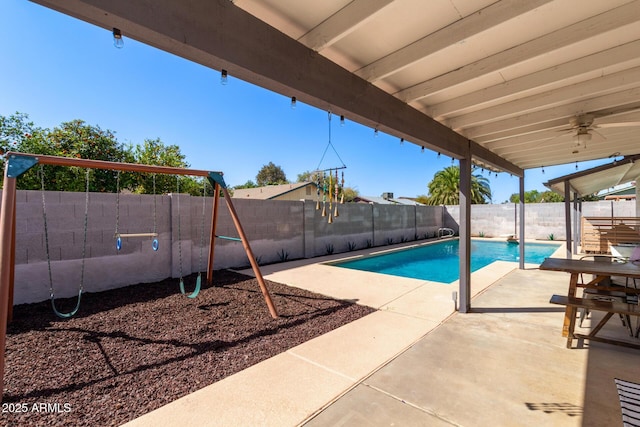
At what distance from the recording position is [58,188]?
9.83 m

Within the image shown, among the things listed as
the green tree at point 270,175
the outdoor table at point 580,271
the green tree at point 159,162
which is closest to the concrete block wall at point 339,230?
the outdoor table at point 580,271

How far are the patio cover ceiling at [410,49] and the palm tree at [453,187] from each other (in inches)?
758

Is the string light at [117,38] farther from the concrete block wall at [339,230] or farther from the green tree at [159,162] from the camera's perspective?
the green tree at [159,162]

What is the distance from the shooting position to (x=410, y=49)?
2232 mm

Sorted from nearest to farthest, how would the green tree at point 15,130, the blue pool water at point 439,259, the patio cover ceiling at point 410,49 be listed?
the patio cover ceiling at point 410,49 → the blue pool water at point 439,259 → the green tree at point 15,130

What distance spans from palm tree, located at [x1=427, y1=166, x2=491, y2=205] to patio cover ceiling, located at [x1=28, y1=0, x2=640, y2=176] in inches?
758

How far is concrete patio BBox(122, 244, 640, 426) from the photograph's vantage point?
202 centimetres

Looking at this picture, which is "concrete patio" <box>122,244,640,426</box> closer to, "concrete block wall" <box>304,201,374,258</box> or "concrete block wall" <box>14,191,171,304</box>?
"concrete block wall" <box>14,191,171,304</box>

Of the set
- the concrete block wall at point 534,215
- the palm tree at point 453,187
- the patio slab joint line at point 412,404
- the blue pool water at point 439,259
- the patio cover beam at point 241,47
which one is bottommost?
the blue pool water at point 439,259

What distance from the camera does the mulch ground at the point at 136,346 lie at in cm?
218

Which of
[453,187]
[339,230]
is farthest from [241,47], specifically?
[453,187]

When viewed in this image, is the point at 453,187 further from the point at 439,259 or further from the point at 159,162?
the point at 159,162

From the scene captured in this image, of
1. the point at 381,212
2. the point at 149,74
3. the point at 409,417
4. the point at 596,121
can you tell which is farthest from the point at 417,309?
the point at 381,212

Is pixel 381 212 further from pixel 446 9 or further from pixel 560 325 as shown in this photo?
pixel 446 9
